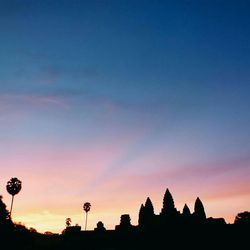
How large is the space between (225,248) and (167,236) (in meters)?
12.6

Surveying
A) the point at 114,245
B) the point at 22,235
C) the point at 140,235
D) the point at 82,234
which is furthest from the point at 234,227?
the point at 22,235

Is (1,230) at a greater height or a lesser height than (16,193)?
lesser

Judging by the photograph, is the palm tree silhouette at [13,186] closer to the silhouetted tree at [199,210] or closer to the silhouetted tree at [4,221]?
the silhouetted tree at [4,221]

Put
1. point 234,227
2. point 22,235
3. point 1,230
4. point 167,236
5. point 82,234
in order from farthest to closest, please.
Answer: point 82,234
point 167,236
point 234,227
point 22,235
point 1,230

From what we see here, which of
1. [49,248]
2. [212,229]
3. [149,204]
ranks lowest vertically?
[49,248]

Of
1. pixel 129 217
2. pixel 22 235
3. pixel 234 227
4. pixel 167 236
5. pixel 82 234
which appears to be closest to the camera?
pixel 22 235

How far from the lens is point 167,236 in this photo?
66.9 m

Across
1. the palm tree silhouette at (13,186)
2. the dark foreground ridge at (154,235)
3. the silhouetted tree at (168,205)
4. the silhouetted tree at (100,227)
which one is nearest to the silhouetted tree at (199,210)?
the dark foreground ridge at (154,235)

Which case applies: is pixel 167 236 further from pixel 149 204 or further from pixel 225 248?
pixel 149 204

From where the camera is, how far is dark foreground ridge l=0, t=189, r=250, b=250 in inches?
2250

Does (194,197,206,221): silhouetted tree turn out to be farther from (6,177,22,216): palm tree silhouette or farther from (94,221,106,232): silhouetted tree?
(6,177,22,216): palm tree silhouette

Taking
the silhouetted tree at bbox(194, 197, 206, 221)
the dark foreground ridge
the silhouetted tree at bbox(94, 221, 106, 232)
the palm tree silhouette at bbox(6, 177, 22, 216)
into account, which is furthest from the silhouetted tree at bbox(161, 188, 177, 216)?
the palm tree silhouette at bbox(6, 177, 22, 216)

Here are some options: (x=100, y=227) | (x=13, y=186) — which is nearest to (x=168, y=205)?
(x=100, y=227)

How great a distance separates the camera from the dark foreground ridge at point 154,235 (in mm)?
57156
